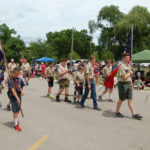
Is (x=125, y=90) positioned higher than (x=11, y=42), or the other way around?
(x=11, y=42)

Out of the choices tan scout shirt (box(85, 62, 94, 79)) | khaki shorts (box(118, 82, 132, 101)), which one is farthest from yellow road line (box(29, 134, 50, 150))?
tan scout shirt (box(85, 62, 94, 79))

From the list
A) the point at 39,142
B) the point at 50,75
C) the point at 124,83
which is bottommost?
the point at 39,142

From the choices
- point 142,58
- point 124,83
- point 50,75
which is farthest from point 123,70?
point 142,58

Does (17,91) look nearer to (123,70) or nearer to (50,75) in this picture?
(123,70)

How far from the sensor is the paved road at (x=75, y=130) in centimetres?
399

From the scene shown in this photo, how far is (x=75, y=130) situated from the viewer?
4836 mm

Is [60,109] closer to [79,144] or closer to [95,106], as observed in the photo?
[95,106]

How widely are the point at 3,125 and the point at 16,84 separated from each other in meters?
1.12

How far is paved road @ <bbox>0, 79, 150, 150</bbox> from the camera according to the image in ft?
13.1

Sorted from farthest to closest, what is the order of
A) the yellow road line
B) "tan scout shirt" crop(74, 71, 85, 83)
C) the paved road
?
"tan scout shirt" crop(74, 71, 85, 83) → the paved road → the yellow road line

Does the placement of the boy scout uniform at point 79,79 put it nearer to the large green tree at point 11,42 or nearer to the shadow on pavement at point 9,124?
the shadow on pavement at point 9,124

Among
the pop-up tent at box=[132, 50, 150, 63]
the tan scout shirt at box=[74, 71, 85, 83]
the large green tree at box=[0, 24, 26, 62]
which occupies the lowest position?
the tan scout shirt at box=[74, 71, 85, 83]

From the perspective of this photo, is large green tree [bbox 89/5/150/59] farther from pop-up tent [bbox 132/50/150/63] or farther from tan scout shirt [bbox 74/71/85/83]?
tan scout shirt [bbox 74/71/85/83]

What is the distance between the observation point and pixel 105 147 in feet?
12.8
